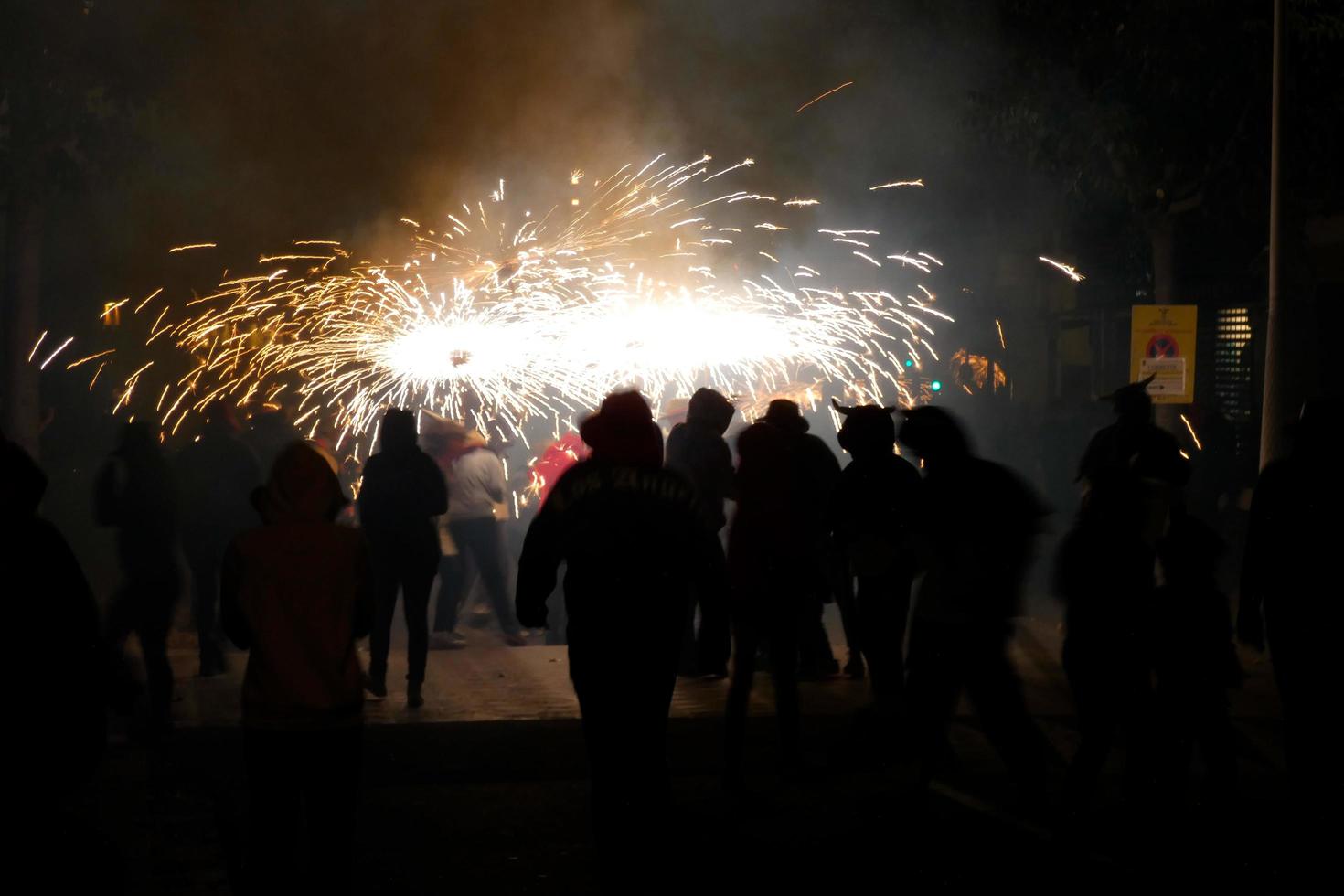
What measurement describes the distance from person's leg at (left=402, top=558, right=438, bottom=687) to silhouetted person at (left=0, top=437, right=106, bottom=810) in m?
3.97

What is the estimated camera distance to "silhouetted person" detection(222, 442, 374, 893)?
13.7 ft

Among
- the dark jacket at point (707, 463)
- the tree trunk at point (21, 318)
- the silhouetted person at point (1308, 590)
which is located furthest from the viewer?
the tree trunk at point (21, 318)

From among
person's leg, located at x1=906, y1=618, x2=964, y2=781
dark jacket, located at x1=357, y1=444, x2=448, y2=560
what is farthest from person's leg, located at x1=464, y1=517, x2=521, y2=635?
person's leg, located at x1=906, y1=618, x2=964, y2=781

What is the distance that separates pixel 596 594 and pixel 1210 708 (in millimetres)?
2588

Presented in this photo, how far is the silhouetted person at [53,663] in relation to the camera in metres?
3.74

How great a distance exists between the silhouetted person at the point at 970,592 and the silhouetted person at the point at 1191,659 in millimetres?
507

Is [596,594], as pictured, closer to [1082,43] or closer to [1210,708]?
[1210,708]

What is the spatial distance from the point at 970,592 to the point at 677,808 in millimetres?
1460

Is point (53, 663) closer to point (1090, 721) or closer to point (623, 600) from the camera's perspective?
point (623, 600)

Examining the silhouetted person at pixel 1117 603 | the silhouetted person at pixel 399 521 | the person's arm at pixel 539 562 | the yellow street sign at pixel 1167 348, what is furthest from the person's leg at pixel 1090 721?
the yellow street sign at pixel 1167 348

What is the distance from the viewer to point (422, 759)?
705 cm

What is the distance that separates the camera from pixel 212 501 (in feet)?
29.2

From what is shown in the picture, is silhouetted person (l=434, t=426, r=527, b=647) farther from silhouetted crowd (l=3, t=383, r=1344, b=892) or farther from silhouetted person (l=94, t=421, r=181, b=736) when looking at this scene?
silhouetted person (l=94, t=421, r=181, b=736)

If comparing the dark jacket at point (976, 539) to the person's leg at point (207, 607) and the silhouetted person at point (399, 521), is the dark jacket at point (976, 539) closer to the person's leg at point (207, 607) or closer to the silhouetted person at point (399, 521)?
the silhouetted person at point (399, 521)
